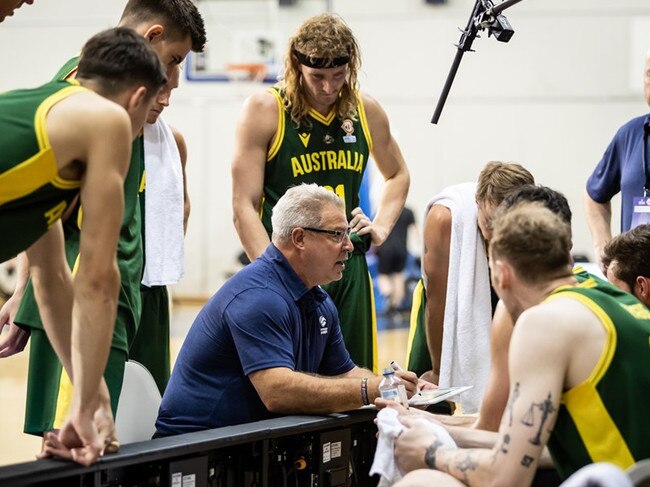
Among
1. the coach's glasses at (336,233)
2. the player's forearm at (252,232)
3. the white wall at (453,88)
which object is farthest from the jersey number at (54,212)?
the white wall at (453,88)

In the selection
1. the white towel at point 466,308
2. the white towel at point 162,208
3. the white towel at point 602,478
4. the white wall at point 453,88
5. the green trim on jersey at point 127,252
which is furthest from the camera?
the white wall at point 453,88

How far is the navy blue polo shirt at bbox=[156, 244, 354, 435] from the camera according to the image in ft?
9.23

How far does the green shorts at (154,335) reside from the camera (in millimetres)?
3404

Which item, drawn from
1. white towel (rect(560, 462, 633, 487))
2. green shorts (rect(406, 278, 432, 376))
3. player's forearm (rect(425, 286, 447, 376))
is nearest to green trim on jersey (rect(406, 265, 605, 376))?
green shorts (rect(406, 278, 432, 376))

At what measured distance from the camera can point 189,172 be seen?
12766 millimetres

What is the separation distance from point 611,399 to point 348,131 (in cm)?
196

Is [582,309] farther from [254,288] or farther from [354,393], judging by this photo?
[254,288]

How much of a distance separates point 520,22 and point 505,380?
981 centimetres

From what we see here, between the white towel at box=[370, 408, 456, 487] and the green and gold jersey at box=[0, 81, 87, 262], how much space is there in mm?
929

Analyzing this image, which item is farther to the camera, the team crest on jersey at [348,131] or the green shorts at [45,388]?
the team crest on jersey at [348,131]

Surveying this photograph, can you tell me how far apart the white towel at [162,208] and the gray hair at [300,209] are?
438mm

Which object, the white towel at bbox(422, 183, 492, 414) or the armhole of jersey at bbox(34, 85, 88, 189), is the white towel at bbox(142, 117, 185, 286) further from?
the armhole of jersey at bbox(34, 85, 88, 189)

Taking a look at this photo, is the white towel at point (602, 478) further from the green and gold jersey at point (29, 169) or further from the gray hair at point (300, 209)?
the gray hair at point (300, 209)

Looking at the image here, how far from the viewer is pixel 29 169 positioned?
2029mm
